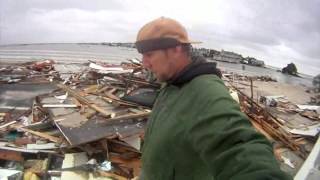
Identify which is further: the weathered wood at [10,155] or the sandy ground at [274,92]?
the sandy ground at [274,92]

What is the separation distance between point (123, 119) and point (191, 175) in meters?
6.15

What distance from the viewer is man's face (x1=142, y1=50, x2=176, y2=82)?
6.68 feet

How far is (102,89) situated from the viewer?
1138cm

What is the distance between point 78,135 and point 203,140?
19.4 feet

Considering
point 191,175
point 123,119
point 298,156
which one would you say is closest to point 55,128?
point 123,119

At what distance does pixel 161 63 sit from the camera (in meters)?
2.07

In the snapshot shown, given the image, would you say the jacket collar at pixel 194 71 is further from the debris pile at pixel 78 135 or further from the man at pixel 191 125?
the debris pile at pixel 78 135

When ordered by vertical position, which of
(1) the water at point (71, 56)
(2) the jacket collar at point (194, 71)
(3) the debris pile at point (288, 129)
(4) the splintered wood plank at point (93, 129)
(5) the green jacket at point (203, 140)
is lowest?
(1) the water at point (71, 56)

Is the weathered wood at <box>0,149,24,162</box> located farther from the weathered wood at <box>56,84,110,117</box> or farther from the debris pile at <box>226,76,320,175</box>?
the debris pile at <box>226,76,320,175</box>

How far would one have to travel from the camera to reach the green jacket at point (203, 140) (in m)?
1.40

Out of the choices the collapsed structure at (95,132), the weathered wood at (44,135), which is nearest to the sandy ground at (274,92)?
the collapsed structure at (95,132)

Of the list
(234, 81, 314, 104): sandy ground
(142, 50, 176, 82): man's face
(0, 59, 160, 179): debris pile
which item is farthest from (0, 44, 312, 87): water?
(142, 50, 176, 82): man's face

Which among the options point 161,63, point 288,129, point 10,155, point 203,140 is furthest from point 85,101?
point 203,140

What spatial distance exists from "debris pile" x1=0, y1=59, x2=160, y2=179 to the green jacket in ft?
13.8
